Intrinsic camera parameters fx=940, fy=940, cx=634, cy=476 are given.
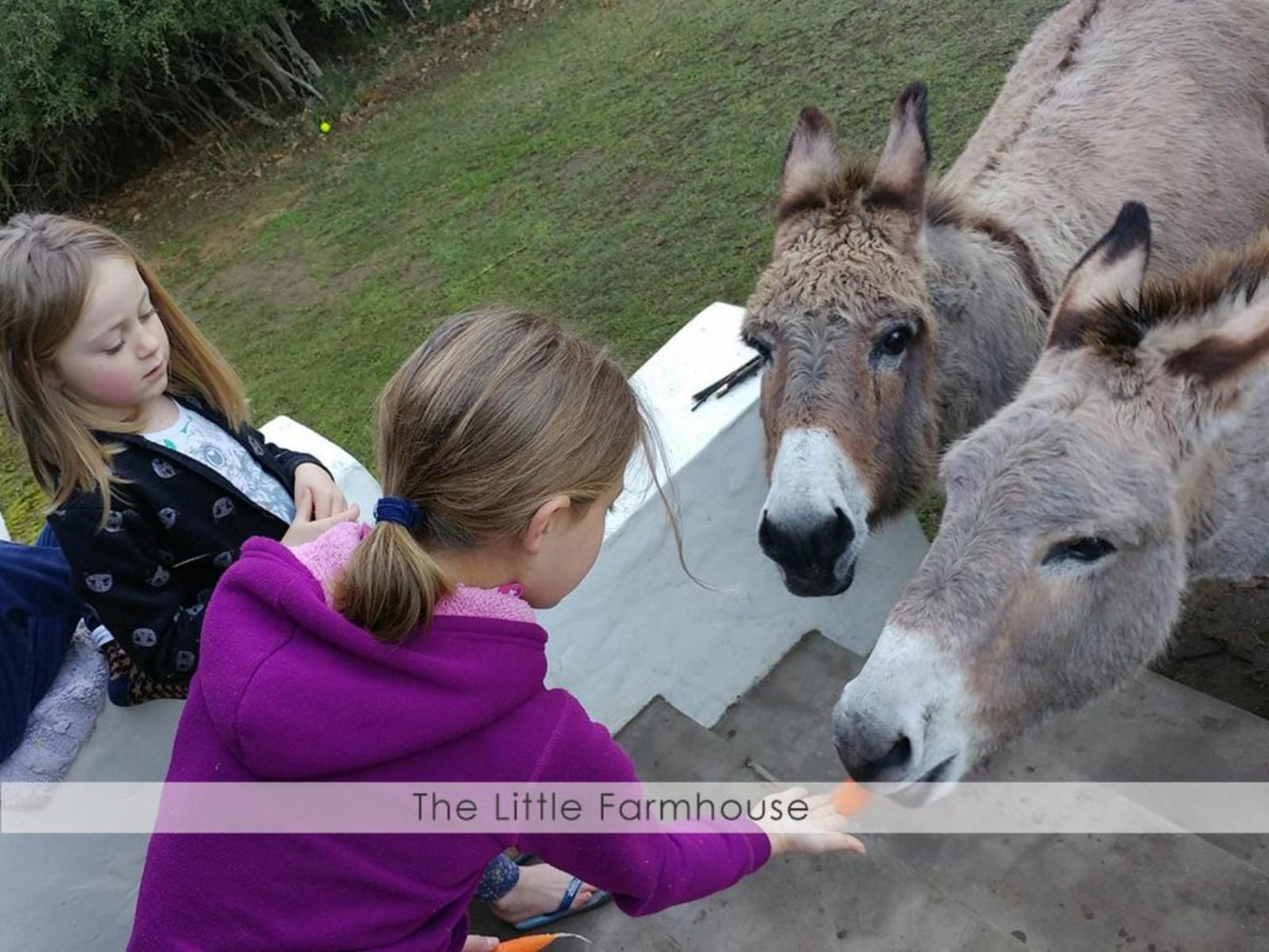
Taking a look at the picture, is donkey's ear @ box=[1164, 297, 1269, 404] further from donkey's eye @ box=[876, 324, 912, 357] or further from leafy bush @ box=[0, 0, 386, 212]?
leafy bush @ box=[0, 0, 386, 212]

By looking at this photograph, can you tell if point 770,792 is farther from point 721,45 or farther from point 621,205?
point 721,45

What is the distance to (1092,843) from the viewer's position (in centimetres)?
259

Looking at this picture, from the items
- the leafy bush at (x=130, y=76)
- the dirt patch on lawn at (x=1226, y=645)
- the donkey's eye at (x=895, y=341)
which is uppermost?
the leafy bush at (x=130, y=76)

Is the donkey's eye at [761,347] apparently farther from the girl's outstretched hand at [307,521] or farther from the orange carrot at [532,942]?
the orange carrot at [532,942]

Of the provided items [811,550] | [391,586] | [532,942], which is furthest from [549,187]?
[391,586]

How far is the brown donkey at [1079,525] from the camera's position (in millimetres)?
2146

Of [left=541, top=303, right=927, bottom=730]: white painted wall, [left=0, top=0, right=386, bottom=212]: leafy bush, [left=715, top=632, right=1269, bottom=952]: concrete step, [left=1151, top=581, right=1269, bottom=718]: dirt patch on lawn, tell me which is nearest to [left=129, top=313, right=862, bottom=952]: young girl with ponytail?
[left=715, top=632, right=1269, bottom=952]: concrete step

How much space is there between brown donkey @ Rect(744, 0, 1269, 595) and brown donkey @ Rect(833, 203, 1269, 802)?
730 mm

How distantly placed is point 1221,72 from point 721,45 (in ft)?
19.1

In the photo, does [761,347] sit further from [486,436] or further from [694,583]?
[486,436]

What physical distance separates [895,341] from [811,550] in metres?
0.83

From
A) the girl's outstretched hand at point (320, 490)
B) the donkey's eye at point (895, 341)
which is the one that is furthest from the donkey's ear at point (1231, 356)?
the girl's outstretched hand at point (320, 490)

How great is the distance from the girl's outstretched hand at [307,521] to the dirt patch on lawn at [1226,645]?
9.78 ft

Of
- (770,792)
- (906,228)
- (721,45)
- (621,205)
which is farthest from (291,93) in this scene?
(770,792)
